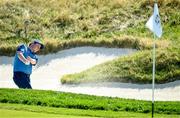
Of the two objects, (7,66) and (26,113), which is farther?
(7,66)

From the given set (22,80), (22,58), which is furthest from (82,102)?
(22,80)

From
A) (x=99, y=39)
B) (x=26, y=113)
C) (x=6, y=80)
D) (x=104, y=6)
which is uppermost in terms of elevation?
(x=104, y=6)

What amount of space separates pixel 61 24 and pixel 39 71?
4.23 metres

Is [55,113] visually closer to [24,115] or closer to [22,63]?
[24,115]

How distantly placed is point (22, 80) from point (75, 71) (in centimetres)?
273

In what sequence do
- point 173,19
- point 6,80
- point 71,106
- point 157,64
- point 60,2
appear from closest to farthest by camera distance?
point 71,106 → point 157,64 → point 6,80 → point 173,19 → point 60,2

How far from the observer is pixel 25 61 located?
20031mm

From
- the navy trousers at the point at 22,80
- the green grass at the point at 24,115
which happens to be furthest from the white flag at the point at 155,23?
the navy trousers at the point at 22,80

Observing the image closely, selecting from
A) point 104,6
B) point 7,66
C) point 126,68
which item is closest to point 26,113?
point 126,68

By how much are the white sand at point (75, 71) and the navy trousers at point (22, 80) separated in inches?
58.0

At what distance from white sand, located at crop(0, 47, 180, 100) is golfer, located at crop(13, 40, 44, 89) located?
1629 millimetres

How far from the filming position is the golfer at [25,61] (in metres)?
20.1

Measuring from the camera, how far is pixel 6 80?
2317 centimetres

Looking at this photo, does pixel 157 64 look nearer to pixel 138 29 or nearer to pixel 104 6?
pixel 138 29
